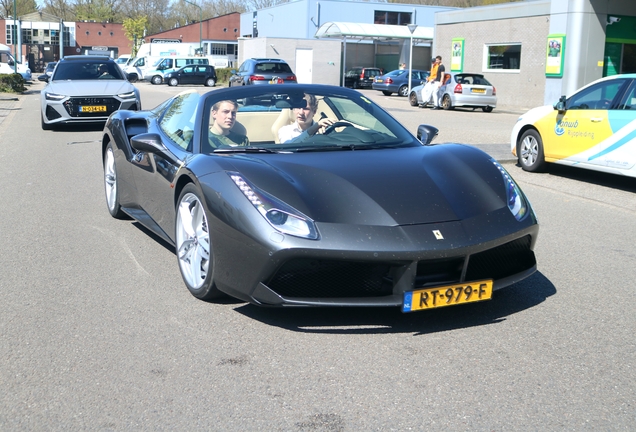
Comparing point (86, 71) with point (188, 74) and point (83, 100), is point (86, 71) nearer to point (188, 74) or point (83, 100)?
point (83, 100)

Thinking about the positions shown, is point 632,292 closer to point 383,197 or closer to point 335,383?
point 383,197

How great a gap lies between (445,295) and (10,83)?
31.9m

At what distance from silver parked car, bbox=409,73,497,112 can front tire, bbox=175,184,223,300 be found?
2133cm

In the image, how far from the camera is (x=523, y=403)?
127 inches

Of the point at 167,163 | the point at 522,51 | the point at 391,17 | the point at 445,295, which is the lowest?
the point at 445,295

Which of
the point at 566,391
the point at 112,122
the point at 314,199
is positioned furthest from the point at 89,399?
the point at 112,122

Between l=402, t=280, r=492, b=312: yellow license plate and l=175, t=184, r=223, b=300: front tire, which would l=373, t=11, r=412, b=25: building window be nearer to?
l=175, t=184, r=223, b=300: front tire

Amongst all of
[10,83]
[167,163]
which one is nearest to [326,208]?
[167,163]

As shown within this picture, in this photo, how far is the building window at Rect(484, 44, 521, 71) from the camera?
29312mm

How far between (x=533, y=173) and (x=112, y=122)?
245 inches

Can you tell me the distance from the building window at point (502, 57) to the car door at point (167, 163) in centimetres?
2545

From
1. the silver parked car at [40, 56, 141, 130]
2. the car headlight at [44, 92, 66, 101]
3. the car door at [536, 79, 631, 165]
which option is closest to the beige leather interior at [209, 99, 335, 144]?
the car door at [536, 79, 631, 165]

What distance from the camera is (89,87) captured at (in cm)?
1576

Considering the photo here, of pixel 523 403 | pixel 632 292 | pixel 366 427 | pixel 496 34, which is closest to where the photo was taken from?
pixel 366 427
